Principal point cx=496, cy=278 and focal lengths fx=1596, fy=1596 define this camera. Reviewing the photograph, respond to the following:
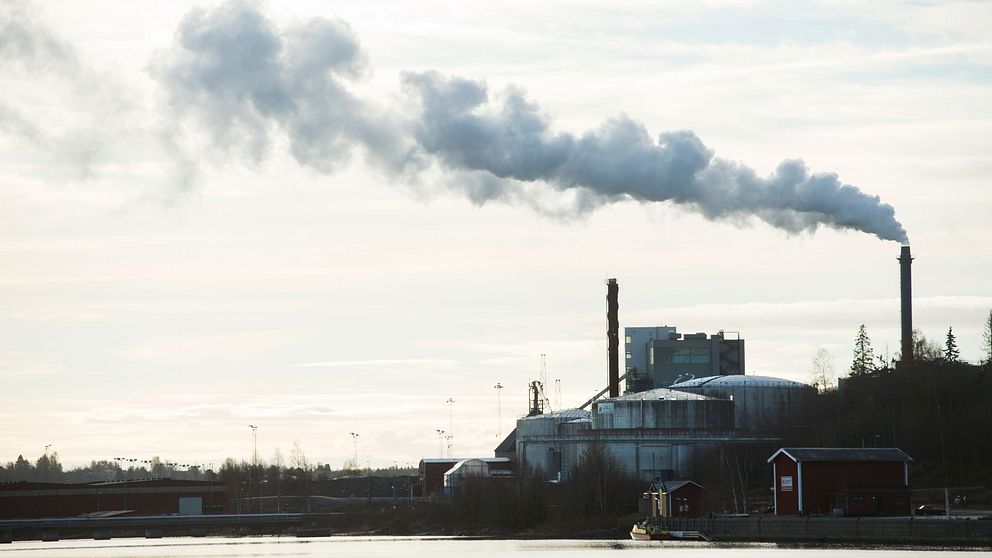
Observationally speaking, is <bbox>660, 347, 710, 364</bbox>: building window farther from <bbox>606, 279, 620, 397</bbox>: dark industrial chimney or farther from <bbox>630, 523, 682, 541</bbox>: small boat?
<bbox>630, 523, 682, 541</bbox>: small boat

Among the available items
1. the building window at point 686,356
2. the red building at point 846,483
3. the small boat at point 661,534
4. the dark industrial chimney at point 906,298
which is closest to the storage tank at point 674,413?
the dark industrial chimney at point 906,298

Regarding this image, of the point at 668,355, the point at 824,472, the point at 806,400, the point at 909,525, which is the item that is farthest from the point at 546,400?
the point at 909,525

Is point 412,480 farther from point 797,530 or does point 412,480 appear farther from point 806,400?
point 797,530

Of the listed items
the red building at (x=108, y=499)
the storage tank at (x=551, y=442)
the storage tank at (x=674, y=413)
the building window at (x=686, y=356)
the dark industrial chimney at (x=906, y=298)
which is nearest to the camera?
the dark industrial chimney at (x=906, y=298)

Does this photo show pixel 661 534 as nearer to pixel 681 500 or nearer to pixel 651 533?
pixel 651 533

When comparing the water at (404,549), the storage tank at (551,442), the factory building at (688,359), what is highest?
the factory building at (688,359)

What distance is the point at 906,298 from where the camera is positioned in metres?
108

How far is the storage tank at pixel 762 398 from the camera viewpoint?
11650 cm

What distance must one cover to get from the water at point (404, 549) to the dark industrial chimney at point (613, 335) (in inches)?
929

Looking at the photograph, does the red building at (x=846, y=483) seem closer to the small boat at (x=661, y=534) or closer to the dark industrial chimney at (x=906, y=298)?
the small boat at (x=661, y=534)

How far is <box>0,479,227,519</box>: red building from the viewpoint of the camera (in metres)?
137

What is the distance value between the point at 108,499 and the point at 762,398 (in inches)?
2307

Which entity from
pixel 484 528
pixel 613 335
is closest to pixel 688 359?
pixel 613 335

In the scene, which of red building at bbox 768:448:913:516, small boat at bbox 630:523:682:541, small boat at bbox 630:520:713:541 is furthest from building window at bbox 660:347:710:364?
red building at bbox 768:448:913:516
